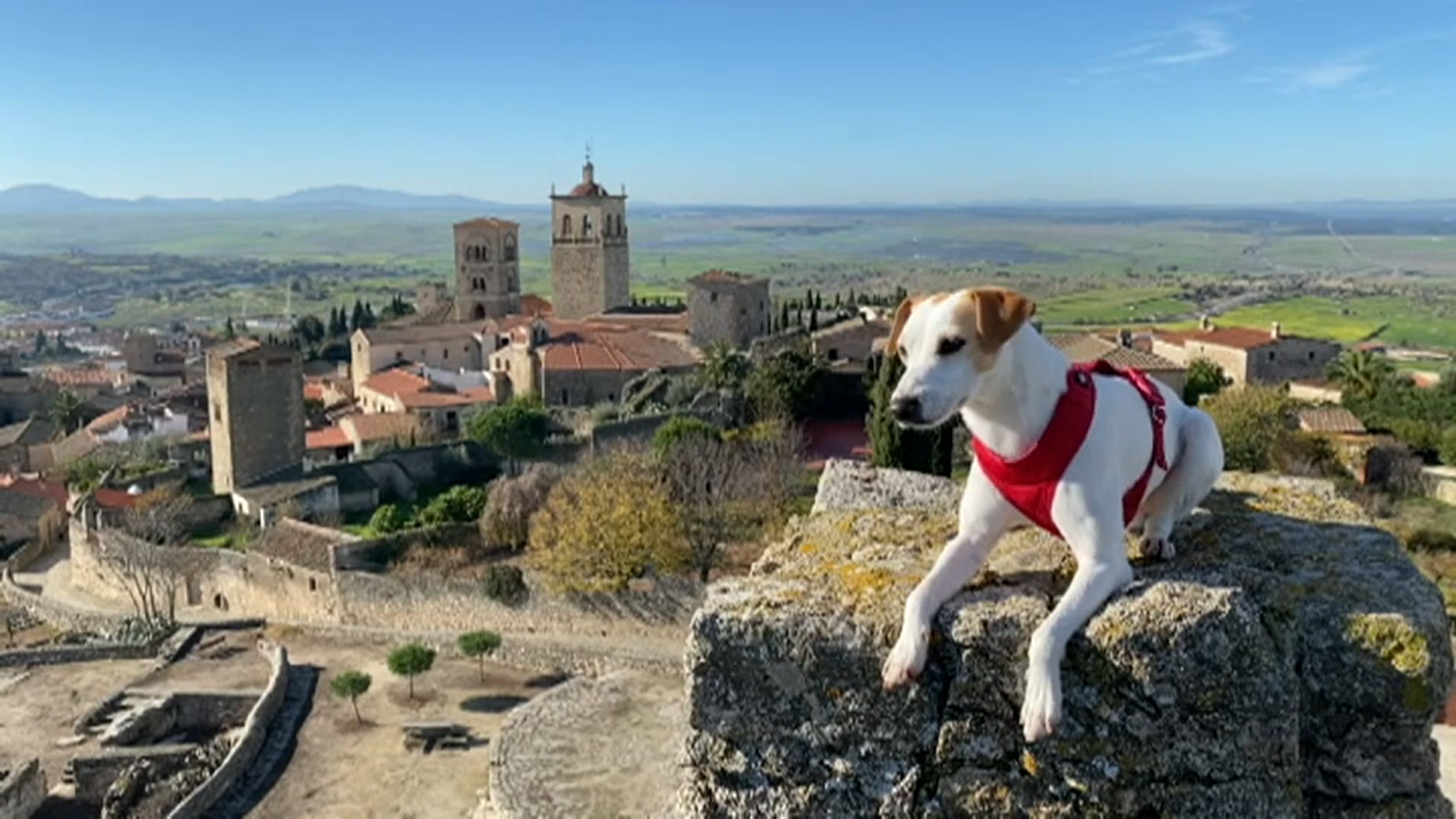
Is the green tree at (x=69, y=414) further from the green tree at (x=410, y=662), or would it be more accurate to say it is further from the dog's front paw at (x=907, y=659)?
the dog's front paw at (x=907, y=659)

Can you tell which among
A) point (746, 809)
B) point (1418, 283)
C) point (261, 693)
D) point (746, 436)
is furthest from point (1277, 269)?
point (746, 809)

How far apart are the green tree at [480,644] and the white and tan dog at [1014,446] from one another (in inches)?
692

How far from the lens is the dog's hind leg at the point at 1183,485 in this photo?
13.6 ft

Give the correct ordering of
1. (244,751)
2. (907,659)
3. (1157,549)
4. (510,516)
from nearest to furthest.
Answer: (907,659) < (1157,549) < (244,751) < (510,516)

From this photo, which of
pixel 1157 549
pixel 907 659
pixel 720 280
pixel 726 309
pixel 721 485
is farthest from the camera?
pixel 720 280

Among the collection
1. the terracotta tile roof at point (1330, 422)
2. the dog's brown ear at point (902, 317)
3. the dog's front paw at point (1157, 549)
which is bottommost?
the terracotta tile roof at point (1330, 422)

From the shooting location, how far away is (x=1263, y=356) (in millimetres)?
47094

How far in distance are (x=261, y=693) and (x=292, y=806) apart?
15.9 feet

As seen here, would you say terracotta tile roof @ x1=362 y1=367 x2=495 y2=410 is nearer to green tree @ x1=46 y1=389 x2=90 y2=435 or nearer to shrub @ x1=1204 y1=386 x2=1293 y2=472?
green tree @ x1=46 y1=389 x2=90 y2=435

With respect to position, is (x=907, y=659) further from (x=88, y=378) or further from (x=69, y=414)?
(x=88, y=378)

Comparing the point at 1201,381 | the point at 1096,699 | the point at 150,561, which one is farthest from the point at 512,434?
the point at 1096,699

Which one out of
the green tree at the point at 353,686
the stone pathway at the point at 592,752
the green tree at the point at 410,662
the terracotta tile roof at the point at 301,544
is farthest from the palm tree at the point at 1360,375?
the green tree at the point at 353,686

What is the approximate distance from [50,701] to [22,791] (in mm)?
5790

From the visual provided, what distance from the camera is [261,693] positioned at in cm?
2058
